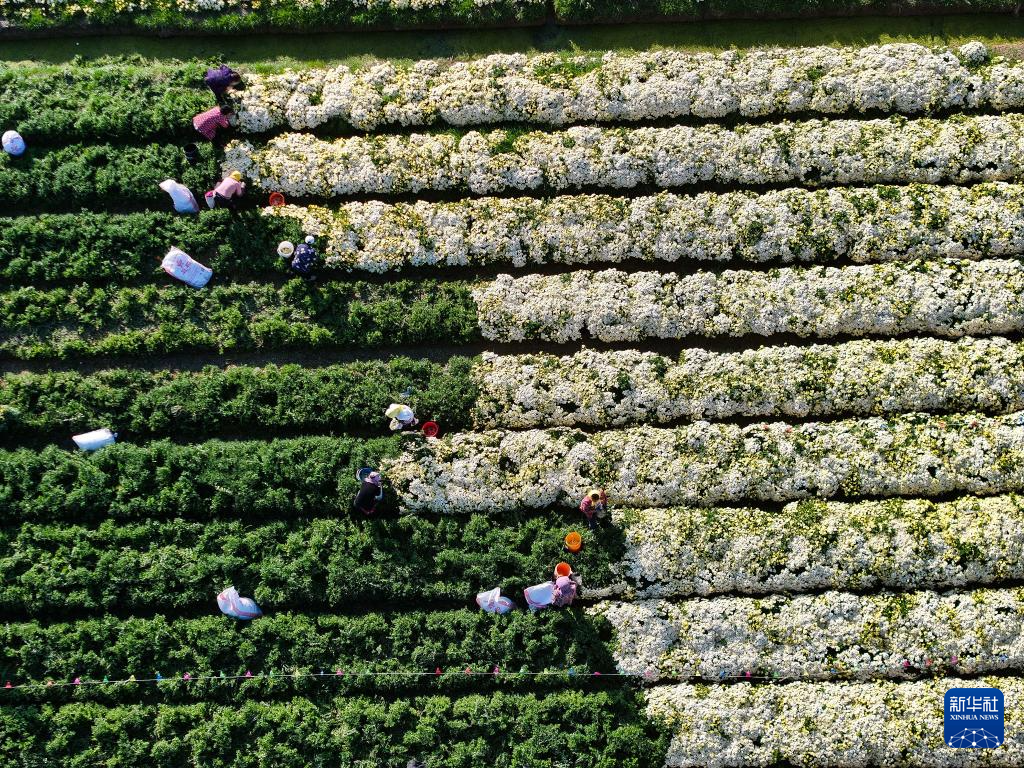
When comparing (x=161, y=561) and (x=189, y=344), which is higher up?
(x=189, y=344)

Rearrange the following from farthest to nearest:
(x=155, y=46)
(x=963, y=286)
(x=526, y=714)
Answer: (x=155, y=46) → (x=963, y=286) → (x=526, y=714)

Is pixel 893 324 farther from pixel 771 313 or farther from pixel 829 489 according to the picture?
pixel 829 489

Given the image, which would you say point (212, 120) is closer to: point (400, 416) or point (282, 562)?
point (400, 416)

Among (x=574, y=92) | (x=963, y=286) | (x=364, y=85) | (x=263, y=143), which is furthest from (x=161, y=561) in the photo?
(x=963, y=286)

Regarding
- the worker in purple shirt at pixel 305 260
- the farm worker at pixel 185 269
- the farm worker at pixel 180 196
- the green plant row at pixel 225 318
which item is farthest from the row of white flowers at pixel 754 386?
the farm worker at pixel 180 196

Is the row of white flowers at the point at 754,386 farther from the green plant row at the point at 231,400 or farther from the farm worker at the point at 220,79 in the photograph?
the farm worker at the point at 220,79

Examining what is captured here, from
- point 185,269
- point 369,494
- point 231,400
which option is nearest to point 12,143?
point 185,269

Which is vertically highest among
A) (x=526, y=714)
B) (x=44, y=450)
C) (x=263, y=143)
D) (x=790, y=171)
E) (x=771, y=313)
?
(x=263, y=143)
